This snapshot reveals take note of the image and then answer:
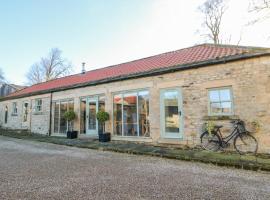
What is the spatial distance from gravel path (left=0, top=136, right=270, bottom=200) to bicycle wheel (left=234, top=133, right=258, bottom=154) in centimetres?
233

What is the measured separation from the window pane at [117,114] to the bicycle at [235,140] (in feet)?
15.0

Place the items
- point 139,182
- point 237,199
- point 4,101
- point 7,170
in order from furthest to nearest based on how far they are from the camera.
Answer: point 4,101 → point 7,170 → point 139,182 → point 237,199

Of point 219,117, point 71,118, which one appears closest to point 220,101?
point 219,117

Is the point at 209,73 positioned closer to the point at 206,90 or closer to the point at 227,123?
the point at 206,90

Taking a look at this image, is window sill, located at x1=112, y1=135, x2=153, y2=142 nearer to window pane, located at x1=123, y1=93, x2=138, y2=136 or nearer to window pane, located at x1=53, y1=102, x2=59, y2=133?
window pane, located at x1=123, y1=93, x2=138, y2=136

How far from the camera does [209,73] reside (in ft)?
27.8

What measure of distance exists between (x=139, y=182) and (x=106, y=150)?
4.67 meters

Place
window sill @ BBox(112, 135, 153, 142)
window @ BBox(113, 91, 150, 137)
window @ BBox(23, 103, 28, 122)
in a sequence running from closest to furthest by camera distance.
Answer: window sill @ BBox(112, 135, 153, 142), window @ BBox(113, 91, 150, 137), window @ BBox(23, 103, 28, 122)

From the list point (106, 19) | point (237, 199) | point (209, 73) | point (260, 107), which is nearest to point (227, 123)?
point (260, 107)

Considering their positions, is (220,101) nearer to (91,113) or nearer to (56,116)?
(91,113)

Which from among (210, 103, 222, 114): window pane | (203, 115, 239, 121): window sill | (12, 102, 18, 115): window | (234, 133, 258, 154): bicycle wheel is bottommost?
(234, 133, 258, 154): bicycle wheel

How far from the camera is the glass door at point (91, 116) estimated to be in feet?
40.9

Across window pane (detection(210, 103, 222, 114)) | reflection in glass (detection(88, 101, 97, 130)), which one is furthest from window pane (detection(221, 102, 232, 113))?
reflection in glass (detection(88, 101, 97, 130))

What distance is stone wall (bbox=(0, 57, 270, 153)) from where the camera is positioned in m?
7.29
